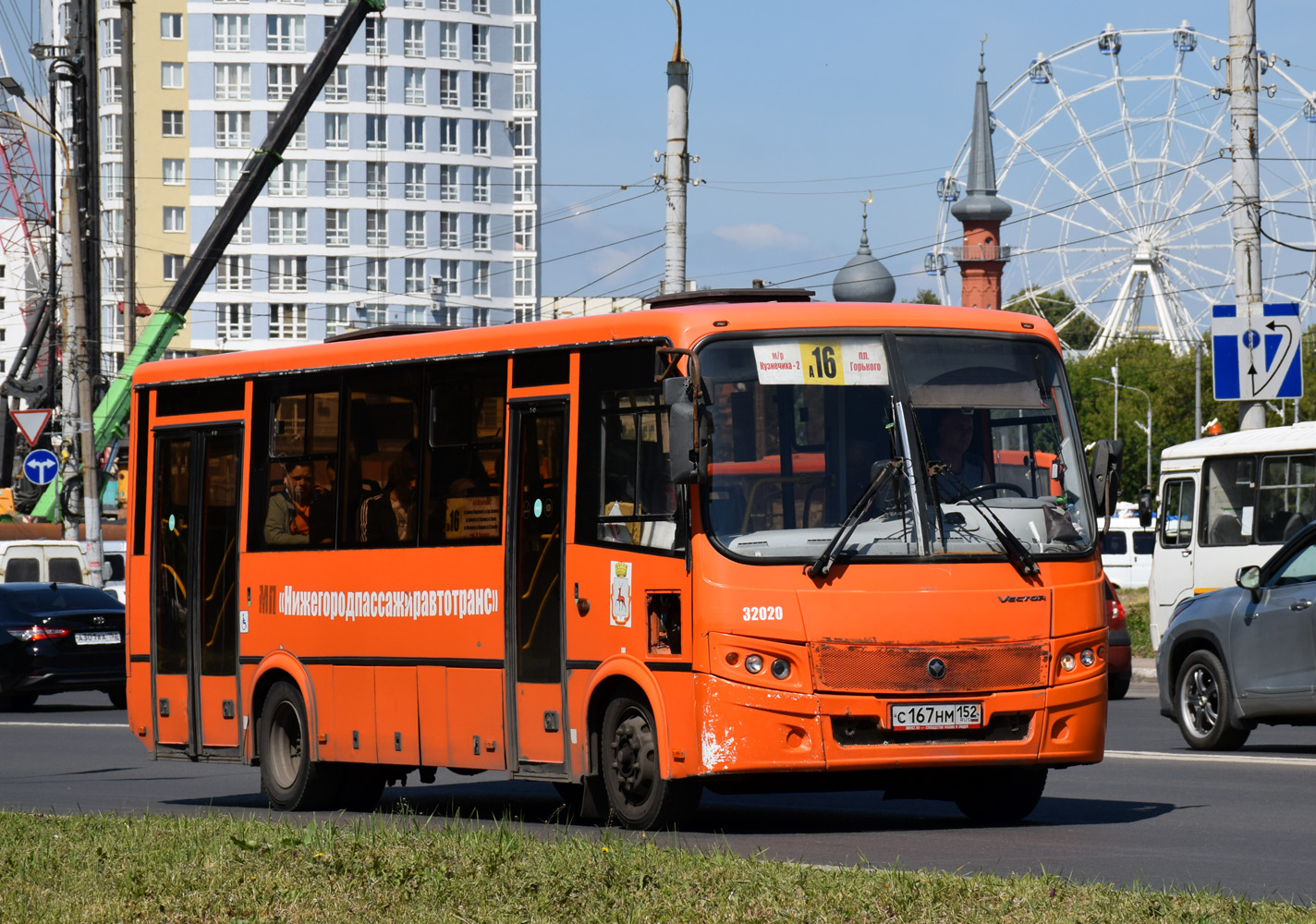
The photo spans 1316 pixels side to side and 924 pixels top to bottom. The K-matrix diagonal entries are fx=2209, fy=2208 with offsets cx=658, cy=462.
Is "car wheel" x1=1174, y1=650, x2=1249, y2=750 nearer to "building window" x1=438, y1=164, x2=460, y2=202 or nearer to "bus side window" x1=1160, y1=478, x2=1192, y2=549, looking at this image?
Result: "bus side window" x1=1160, y1=478, x2=1192, y2=549

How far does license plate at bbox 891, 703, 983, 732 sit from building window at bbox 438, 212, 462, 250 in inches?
3986

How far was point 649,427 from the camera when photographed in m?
11.2

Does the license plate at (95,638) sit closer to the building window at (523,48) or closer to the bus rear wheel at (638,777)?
the bus rear wheel at (638,777)

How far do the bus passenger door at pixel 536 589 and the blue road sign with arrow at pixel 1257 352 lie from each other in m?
14.1

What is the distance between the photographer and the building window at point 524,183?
11856cm

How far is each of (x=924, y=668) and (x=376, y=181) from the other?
101 m

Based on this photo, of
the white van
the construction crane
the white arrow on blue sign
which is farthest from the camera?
the construction crane

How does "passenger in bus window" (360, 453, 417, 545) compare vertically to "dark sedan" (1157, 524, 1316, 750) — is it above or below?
above

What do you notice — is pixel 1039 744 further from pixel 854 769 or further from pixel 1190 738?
pixel 1190 738

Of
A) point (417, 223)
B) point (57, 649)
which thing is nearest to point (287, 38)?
point (417, 223)

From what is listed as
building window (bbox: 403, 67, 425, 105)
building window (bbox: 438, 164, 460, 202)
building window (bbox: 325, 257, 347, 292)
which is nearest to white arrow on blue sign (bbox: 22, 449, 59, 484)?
building window (bbox: 325, 257, 347, 292)

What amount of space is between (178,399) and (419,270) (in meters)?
96.1

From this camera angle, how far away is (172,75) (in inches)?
4286

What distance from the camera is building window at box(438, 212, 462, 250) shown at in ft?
363
